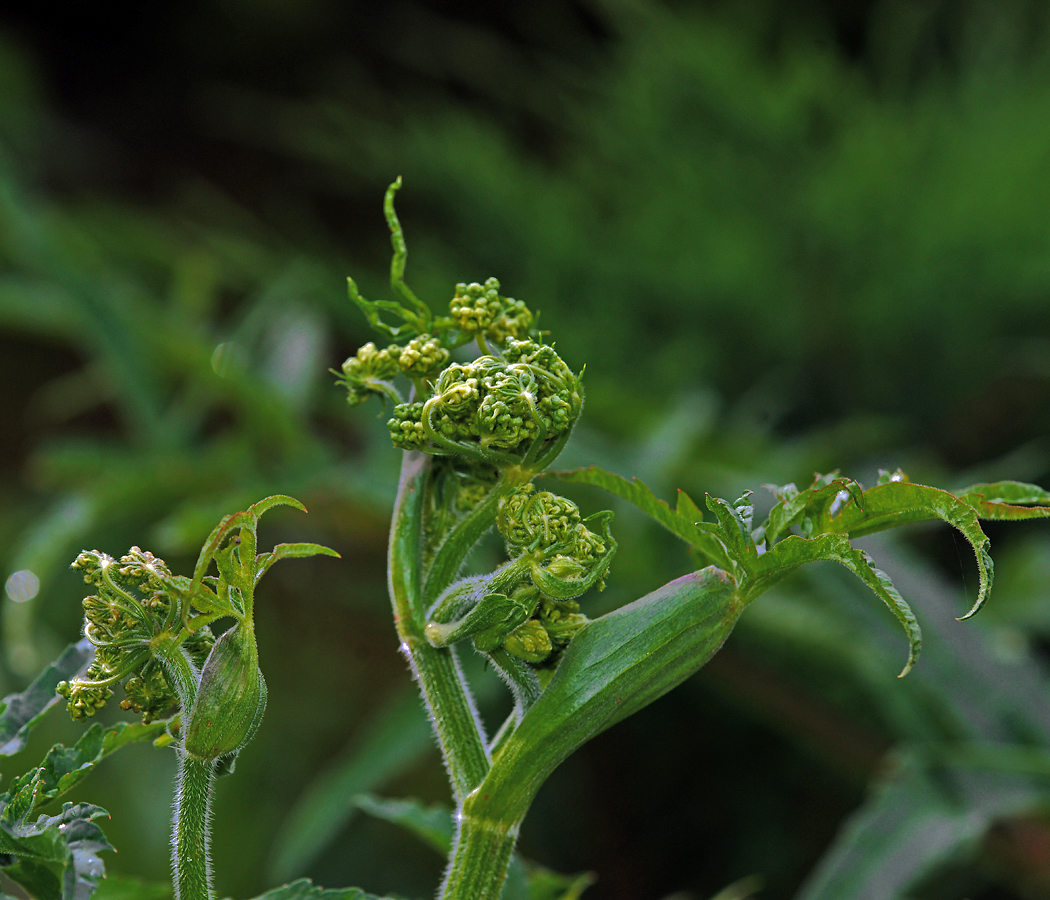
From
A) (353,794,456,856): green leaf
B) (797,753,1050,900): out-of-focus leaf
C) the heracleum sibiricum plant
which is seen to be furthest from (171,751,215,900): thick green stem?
(797,753,1050,900): out-of-focus leaf

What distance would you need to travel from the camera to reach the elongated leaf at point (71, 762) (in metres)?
0.21

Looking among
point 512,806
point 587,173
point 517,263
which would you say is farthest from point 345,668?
point 512,806

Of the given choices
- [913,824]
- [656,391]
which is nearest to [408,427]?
[913,824]

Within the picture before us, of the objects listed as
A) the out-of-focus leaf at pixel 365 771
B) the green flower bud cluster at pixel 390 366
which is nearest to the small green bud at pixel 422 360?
the green flower bud cluster at pixel 390 366

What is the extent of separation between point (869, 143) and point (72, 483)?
105 cm

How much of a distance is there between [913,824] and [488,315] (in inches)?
19.9

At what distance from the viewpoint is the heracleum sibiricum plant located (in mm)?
203

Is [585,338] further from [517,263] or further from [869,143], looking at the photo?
[869,143]

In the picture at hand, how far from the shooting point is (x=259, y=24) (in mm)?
2252

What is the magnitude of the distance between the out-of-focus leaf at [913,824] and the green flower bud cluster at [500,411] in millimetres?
438

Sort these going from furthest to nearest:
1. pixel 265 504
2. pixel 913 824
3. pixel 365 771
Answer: pixel 365 771 < pixel 913 824 < pixel 265 504

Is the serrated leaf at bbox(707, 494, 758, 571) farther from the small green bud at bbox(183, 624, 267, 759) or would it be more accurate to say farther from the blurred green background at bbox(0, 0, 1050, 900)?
the blurred green background at bbox(0, 0, 1050, 900)

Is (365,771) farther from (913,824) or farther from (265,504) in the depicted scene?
(265,504)

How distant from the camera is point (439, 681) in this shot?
0.74 ft
